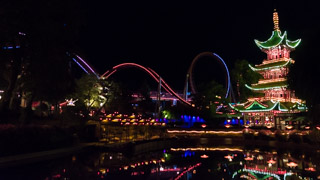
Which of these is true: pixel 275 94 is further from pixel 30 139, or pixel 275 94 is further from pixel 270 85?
pixel 30 139

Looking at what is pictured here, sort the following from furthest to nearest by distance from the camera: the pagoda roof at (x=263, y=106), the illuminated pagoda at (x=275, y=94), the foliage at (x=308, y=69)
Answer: the illuminated pagoda at (x=275, y=94)
the pagoda roof at (x=263, y=106)
the foliage at (x=308, y=69)

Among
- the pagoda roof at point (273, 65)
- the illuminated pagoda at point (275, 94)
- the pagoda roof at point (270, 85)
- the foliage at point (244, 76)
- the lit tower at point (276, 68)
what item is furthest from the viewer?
the foliage at point (244, 76)

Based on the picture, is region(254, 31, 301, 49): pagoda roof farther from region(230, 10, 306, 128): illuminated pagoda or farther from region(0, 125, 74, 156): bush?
region(0, 125, 74, 156): bush

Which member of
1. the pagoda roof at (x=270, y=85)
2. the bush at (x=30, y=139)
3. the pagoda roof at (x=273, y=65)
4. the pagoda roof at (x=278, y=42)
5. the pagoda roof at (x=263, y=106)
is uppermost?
the pagoda roof at (x=278, y=42)

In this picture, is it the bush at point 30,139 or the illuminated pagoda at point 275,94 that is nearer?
the bush at point 30,139

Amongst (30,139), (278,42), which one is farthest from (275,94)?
(30,139)

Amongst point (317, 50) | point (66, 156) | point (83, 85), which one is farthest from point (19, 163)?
point (83, 85)

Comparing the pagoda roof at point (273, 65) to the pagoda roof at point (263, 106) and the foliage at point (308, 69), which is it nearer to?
the pagoda roof at point (263, 106)

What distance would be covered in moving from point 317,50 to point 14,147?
18882 mm

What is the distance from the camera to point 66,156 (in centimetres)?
1961

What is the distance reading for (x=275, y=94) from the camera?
4784 cm

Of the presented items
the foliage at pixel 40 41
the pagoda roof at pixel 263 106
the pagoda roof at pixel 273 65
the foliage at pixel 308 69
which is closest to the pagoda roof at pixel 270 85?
the pagoda roof at pixel 273 65

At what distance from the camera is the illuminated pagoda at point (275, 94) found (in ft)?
141

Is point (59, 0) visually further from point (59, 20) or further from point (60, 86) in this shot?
point (60, 86)
